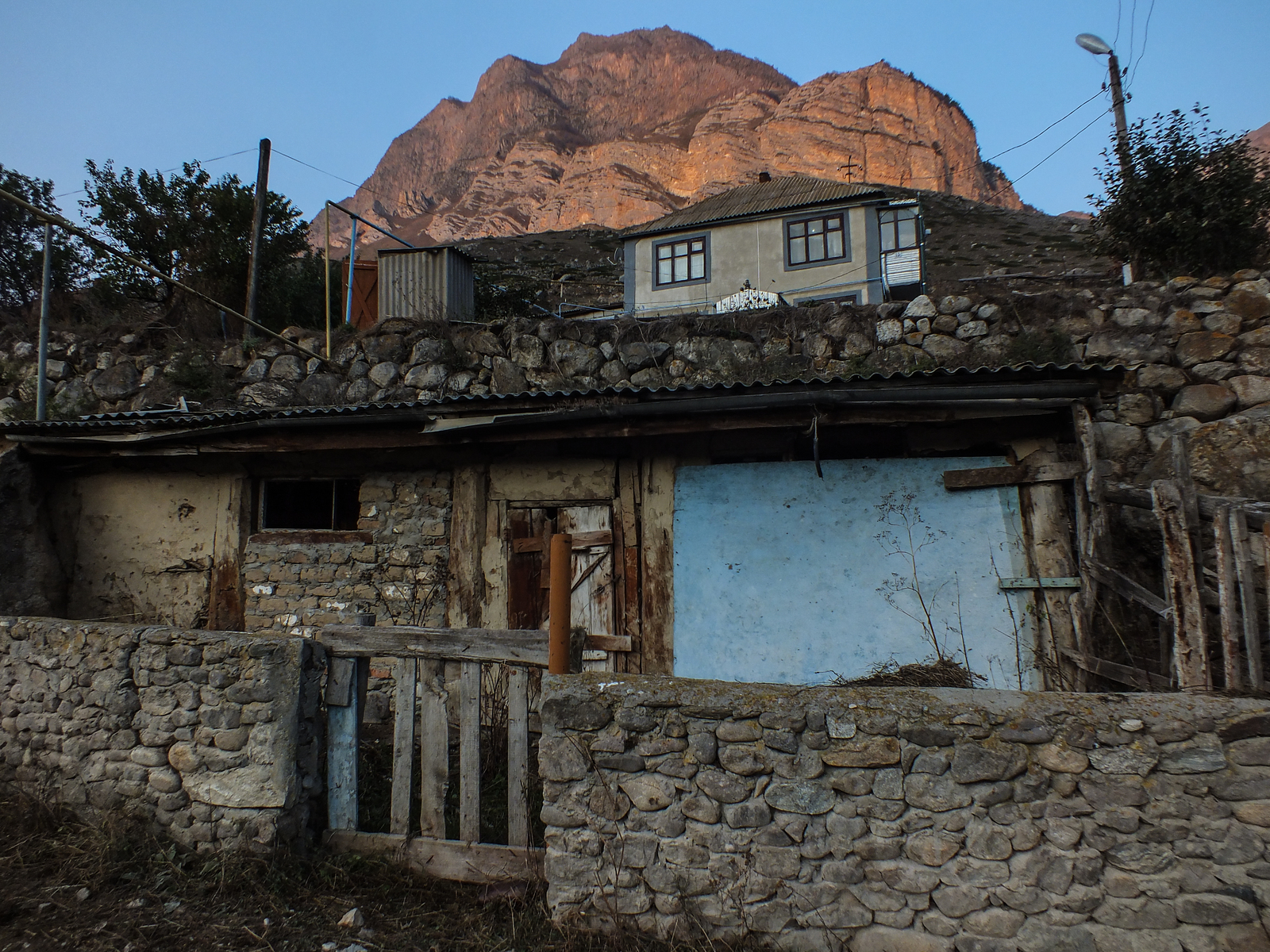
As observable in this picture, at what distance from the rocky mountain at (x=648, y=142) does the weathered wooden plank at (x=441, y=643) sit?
189 ft

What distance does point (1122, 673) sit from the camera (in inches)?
172

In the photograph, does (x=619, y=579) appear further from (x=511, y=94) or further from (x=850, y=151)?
(x=511, y=94)

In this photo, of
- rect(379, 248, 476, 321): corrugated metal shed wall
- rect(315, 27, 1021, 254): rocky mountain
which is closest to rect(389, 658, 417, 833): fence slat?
rect(379, 248, 476, 321): corrugated metal shed wall

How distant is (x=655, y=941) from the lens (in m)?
3.19

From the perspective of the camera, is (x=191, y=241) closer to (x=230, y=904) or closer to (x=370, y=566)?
(x=370, y=566)

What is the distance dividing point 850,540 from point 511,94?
94.2m

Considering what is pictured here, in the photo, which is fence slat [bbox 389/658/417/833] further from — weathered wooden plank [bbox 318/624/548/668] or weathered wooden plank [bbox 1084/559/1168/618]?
weathered wooden plank [bbox 1084/559/1168/618]

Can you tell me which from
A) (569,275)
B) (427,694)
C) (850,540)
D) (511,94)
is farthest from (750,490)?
(511,94)

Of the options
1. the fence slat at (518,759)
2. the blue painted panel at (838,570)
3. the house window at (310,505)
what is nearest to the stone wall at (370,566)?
the house window at (310,505)

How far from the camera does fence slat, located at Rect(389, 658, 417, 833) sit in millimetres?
4016

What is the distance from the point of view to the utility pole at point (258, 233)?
539 inches

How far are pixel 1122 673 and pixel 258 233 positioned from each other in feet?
50.2

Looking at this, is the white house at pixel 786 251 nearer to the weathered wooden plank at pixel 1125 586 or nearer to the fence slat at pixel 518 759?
the weathered wooden plank at pixel 1125 586

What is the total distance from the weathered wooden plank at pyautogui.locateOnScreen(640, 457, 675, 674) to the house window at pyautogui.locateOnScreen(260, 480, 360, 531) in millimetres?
3081
